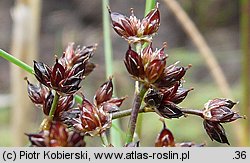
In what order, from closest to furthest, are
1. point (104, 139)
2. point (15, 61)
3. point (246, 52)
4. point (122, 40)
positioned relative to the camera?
point (104, 139) < point (15, 61) < point (246, 52) < point (122, 40)

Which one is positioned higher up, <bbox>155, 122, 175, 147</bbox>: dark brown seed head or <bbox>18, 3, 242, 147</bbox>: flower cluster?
<bbox>18, 3, 242, 147</bbox>: flower cluster

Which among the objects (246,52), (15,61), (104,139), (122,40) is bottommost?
(104,139)

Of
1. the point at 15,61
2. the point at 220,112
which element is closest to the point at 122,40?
the point at 15,61

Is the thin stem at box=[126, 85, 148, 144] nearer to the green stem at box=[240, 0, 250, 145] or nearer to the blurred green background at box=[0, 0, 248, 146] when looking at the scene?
the green stem at box=[240, 0, 250, 145]

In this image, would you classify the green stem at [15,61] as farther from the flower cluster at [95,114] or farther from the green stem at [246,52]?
the green stem at [246,52]

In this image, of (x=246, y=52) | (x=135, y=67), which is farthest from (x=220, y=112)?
(x=246, y=52)

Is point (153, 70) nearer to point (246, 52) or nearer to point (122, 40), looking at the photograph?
point (246, 52)

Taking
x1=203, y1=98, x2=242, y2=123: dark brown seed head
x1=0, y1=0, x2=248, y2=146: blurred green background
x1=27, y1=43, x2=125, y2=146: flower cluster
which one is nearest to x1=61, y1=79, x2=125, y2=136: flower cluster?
x1=27, y1=43, x2=125, y2=146: flower cluster

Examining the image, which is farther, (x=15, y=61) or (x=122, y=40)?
(x=122, y=40)

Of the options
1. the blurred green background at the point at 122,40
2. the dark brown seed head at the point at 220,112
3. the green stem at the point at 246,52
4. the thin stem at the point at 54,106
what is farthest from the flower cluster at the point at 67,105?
the blurred green background at the point at 122,40

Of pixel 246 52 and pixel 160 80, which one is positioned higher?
pixel 246 52

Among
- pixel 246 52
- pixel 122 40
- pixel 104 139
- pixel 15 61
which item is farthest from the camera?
pixel 122 40
